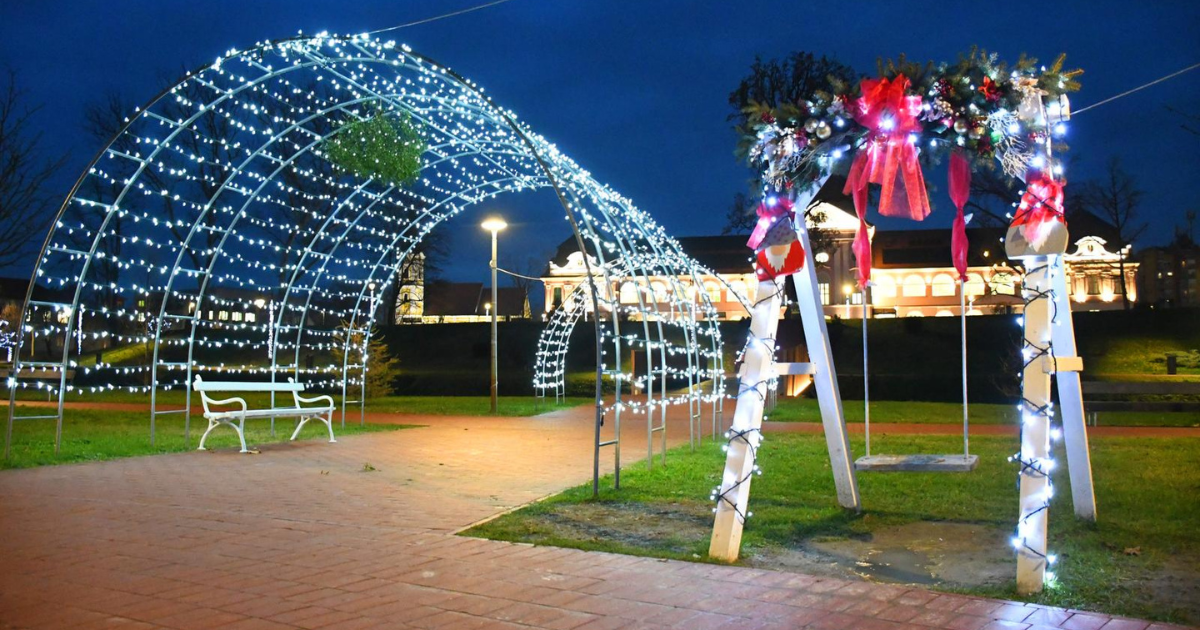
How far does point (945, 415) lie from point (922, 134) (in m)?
14.7

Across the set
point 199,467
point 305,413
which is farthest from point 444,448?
point 199,467

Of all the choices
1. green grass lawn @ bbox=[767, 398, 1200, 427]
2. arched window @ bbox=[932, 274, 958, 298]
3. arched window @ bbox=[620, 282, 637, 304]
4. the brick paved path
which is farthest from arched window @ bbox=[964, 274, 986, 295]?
the brick paved path

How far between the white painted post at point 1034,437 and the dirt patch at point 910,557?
0.34 m

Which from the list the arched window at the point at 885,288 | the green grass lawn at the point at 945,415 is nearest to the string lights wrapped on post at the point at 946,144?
the green grass lawn at the point at 945,415

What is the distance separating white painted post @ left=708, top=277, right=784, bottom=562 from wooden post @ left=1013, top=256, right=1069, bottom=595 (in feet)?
4.75

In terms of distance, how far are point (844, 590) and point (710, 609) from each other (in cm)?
79

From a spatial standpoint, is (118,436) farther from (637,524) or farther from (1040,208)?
(1040,208)

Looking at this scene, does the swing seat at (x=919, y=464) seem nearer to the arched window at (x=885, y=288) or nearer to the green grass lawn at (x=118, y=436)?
the green grass lawn at (x=118, y=436)

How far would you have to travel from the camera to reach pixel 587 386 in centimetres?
3048

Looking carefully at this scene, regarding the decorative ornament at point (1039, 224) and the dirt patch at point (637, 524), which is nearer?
the decorative ornament at point (1039, 224)

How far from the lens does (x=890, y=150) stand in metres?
5.99

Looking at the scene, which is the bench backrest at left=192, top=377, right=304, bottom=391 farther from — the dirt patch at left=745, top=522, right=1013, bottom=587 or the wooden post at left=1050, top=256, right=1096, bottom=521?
the wooden post at left=1050, top=256, right=1096, bottom=521

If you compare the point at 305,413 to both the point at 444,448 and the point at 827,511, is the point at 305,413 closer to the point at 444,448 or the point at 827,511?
the point at 444,448

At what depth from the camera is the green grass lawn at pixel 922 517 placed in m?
5.25
